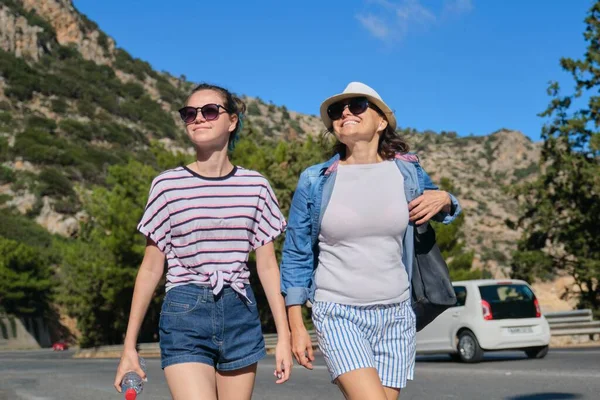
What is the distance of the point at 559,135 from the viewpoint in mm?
30688

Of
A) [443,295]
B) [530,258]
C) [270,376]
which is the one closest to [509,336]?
[270,376]

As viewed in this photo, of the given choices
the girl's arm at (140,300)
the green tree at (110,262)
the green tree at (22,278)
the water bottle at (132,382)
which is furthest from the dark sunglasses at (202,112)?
the green tree at (22,278)

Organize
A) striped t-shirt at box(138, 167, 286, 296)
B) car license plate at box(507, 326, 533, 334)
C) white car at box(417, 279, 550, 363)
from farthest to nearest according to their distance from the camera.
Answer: car license plate at box(507, 326, 533, 334)
white car at box(417, 279, 550, 363)
striped t-shirt at box(138, 167, 286, 296)

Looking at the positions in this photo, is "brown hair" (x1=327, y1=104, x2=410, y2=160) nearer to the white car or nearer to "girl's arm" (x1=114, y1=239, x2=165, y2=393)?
"girl's arm" (x1=114, y1=239, x2=165, y2=393)

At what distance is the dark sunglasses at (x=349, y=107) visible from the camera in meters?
4.27

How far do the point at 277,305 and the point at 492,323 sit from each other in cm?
1136

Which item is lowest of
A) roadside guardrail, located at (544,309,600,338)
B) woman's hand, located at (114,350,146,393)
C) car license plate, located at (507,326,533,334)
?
roadside guardrail, located at (544,309,600,338)

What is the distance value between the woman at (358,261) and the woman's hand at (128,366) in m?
0.72

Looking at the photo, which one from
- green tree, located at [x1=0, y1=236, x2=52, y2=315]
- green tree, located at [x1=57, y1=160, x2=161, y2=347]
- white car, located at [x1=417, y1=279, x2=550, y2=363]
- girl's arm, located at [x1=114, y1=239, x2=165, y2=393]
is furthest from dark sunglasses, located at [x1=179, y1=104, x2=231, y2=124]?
green tree, located at [x1=0, y1=236, x2=52, y2=315]

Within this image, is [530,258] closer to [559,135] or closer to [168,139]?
[559,135]

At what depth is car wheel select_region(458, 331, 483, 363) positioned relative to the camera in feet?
48.4

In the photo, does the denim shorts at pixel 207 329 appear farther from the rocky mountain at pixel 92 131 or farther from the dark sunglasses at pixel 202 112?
the rocky mountain at pixel 92 131

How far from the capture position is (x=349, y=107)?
4285 millimetres

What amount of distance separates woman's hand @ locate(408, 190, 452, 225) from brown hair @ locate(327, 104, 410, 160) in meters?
0.28
